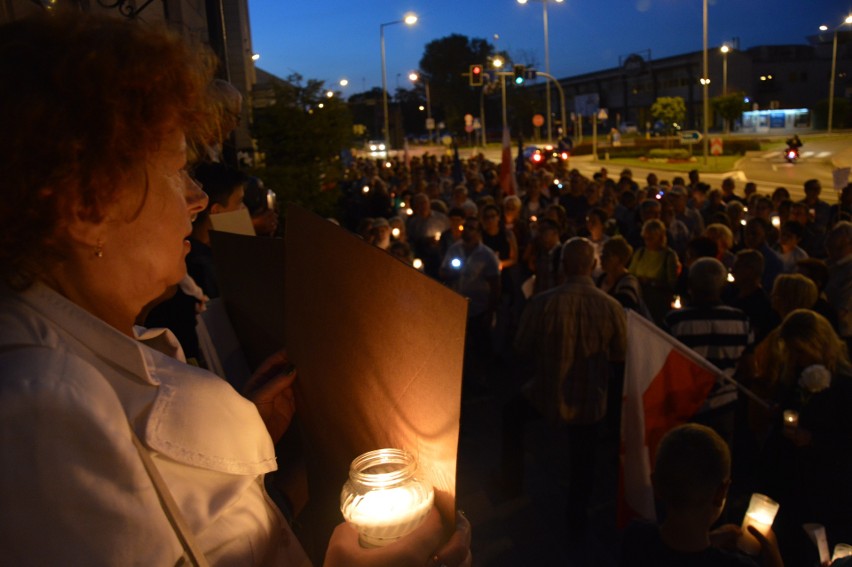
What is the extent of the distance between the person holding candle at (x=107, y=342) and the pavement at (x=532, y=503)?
3728mm

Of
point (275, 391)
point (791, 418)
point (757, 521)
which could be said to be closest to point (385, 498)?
point (275, 391)

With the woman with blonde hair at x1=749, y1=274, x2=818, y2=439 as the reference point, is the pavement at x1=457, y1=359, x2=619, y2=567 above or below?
below

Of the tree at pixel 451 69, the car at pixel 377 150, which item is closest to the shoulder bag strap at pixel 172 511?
the car at pixel 377 150

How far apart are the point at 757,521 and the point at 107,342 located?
2807 mm

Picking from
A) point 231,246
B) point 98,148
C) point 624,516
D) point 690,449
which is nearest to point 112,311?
point 98,148

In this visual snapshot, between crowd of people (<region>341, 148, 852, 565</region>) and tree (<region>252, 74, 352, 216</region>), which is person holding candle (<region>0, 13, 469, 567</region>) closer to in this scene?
crowd of people (<region>341, 148, 852, 565</region>)

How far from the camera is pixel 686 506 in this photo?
2473mm

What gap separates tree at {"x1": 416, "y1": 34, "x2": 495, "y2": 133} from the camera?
8838cm

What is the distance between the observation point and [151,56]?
108 cm

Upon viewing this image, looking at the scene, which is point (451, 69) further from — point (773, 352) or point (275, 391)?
point (275, 391)

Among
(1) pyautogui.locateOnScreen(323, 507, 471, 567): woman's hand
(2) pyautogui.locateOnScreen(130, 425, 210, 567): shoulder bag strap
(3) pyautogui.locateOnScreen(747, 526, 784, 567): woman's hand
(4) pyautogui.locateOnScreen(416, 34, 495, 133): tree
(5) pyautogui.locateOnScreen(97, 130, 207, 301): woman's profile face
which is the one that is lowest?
(3) pyautogui.locateOnScreen(747, 526, 784, 567): woman's hand

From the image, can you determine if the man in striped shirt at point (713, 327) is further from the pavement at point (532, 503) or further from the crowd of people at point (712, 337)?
the pavement at point (532, 503)

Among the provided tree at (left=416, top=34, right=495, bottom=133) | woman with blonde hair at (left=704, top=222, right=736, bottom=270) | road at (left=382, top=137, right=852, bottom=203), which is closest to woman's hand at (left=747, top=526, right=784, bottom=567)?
woman with blonde hair at (left=704, top=222, right=736, bottom=270)

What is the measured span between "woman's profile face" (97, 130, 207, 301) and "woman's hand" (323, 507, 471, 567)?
21.8 inches
